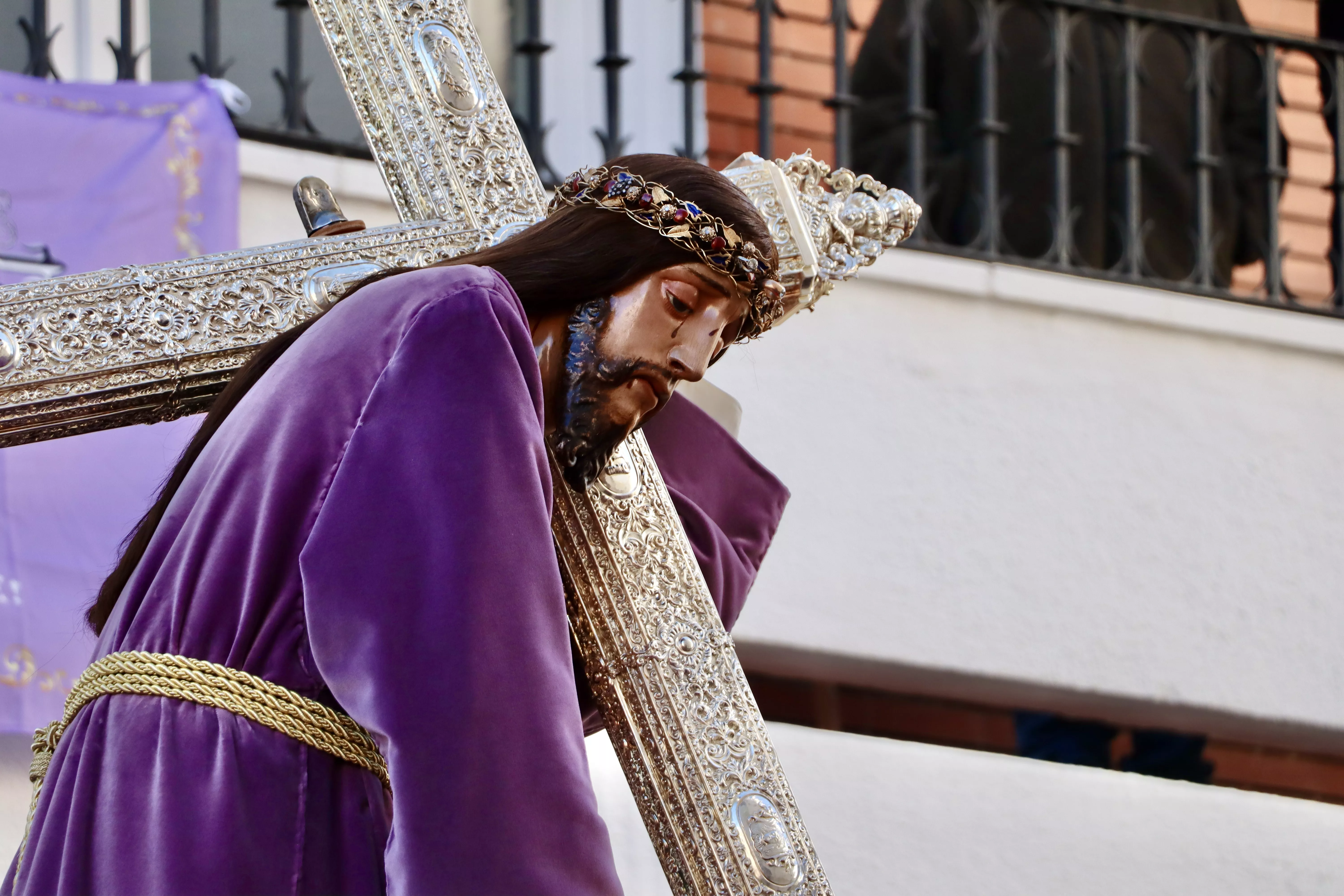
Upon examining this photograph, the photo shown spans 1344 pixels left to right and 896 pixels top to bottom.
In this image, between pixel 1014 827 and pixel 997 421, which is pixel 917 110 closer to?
pixel 997 421

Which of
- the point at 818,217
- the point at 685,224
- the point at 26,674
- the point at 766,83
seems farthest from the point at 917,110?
the point at 685,224

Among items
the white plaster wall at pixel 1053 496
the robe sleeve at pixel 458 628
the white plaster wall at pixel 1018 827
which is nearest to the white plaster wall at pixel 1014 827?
the white plaster wall at pixel 1018 827

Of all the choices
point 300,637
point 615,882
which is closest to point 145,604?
point 300,637

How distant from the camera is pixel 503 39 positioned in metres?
3.90

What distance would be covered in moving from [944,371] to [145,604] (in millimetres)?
2383

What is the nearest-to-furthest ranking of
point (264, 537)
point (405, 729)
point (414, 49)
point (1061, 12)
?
point (405, 729), point (264, 537), point (414, 49), point (1061, 12)

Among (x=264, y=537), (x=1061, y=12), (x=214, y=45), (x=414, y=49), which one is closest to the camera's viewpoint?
(x=264, y=537)

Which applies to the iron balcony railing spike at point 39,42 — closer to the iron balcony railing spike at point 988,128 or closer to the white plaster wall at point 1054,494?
the white plaster wall at point 1054,494

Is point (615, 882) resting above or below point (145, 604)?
below

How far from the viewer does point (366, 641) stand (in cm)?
138

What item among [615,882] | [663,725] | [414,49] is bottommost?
[663,725]

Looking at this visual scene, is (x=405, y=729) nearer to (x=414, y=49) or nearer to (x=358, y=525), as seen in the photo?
(x=358, y=525)

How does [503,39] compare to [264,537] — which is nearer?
[264,537]

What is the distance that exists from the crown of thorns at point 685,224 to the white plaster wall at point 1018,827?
Result: 141cm
